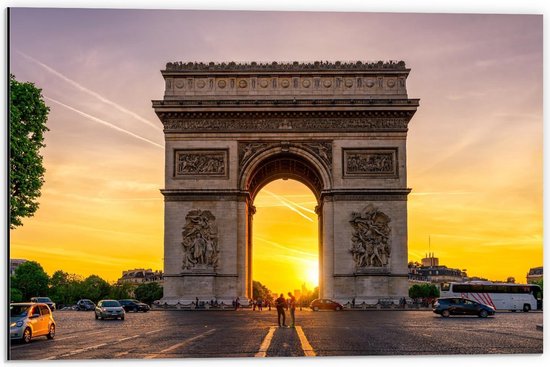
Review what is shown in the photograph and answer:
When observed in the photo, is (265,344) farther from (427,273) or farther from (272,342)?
(427,273)

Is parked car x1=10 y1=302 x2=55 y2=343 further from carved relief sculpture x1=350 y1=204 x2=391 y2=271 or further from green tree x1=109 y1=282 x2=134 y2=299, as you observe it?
green tree x1=109 y1=282 x2=134 y2=299

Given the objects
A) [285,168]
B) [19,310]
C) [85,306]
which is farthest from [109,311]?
[85,306]

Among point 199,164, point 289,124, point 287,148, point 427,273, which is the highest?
point 289,124

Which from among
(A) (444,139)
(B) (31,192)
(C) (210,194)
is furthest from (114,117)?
(C) (210,194)

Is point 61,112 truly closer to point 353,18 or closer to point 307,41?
point 307,41

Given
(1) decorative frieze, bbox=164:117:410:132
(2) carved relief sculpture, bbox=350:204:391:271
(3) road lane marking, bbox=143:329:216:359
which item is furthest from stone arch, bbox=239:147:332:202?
(3) road lane marking, bbox=143:329:216:359
